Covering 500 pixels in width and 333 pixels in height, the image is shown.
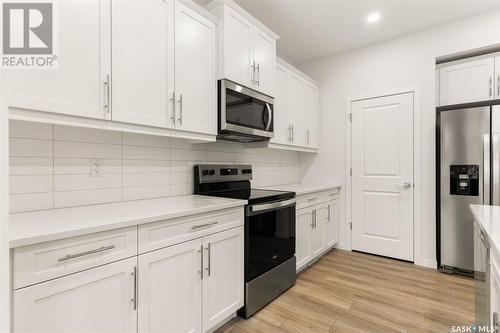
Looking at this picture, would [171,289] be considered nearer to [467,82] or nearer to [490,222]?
[490,222]

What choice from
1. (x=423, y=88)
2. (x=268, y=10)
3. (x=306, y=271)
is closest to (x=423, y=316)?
(x=306, y=271)

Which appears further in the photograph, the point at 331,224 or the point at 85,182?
the point at 331,224

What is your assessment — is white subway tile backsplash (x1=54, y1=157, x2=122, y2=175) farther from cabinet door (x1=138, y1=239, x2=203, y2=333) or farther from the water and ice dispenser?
the water and ice dispenser

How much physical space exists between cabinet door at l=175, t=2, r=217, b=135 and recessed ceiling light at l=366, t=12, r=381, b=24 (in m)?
1.76

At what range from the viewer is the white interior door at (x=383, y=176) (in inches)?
121

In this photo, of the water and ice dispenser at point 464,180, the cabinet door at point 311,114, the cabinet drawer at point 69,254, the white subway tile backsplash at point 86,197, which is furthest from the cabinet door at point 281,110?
the cabinet drawer at point 69,254

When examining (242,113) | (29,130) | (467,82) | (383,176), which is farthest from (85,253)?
(467,82)

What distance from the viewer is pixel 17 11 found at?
119cm

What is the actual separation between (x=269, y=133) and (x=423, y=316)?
6.42 feet

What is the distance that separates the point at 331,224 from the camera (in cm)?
337

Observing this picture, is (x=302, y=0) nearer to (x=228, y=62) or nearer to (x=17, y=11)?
(x=228, y=62)

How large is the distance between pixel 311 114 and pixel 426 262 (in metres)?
2.27

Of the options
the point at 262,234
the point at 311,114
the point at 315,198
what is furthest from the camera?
the point at 311,114

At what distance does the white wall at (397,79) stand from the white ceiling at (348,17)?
139 mm
